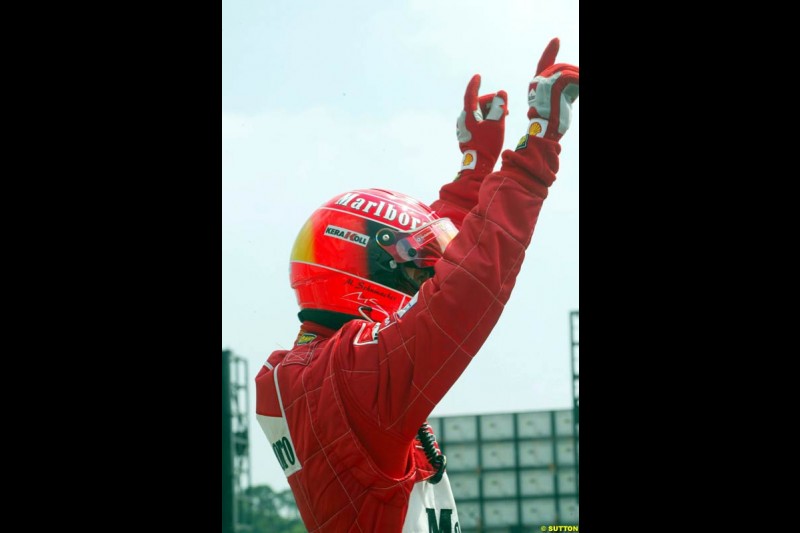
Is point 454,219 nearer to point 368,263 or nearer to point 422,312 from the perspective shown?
point 368,263

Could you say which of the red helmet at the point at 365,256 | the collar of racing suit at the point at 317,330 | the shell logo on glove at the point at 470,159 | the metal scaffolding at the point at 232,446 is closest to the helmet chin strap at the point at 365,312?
the red helmet at the point at 365,256

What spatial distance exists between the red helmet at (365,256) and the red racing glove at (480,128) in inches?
19.3

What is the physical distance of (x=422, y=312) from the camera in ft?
11.6

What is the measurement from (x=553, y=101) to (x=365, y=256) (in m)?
0.96

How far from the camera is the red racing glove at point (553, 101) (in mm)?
3537

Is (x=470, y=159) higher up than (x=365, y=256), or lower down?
higher up

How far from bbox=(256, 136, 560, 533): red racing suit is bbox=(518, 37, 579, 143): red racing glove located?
5 centimetres

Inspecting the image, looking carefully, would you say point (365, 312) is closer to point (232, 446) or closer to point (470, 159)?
point (470, 159)

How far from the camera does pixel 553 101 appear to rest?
11.6 ft

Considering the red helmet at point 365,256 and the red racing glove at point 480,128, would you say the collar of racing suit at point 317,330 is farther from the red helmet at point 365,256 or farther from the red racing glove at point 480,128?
the red racing glove at point 480,128

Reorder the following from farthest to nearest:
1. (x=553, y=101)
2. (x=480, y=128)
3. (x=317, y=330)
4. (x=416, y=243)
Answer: (x=480, y=128) < (x=317, y=330) < (x=416, y=243) < (x=553, y=101)

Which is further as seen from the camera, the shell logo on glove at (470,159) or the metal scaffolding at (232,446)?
the metal scaffolding at (232,446)

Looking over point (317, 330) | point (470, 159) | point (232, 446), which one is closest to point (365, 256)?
point (317, 330)

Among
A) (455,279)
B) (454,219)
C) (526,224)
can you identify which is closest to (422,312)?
(455,279)
